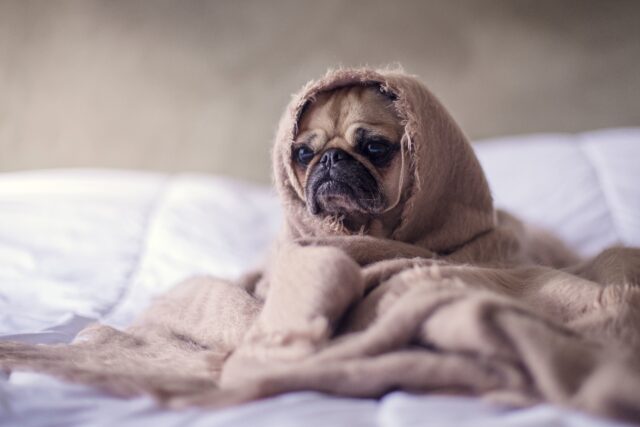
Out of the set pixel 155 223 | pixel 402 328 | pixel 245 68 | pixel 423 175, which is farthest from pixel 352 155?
pixel 245 68

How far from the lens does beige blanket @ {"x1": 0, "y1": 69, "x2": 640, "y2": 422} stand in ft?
2.17

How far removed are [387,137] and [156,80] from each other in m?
1.49

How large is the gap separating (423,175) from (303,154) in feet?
0.89

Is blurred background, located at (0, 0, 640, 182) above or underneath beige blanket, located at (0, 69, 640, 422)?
above

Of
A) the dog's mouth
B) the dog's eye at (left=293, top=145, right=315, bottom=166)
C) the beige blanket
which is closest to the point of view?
the beige blanket

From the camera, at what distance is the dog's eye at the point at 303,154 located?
1.26 metres

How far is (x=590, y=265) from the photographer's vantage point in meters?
1.07

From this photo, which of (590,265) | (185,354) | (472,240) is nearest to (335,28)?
(472,240)

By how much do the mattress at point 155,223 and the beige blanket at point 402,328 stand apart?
5.6 inches

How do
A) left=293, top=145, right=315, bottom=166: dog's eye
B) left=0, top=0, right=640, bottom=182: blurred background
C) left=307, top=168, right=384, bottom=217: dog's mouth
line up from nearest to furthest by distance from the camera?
left=307, top=168, right=384, bottom=217: dog's mouth, left=293, top=145, right=315, bottom=166: dog's eye, left=0, top=0, right=640, bottom=182: blurred background

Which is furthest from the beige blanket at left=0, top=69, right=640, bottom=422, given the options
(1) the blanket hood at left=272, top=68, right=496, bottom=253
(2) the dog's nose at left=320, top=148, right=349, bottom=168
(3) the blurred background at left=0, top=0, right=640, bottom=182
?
(3) the blurred background at left=0, top=0, right=640, bottom=182

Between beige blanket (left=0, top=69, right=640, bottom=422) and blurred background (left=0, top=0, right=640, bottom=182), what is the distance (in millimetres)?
1141

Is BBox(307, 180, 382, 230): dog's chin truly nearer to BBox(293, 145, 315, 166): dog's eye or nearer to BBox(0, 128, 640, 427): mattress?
BBox(293, 145, 315, 166): dog's eye

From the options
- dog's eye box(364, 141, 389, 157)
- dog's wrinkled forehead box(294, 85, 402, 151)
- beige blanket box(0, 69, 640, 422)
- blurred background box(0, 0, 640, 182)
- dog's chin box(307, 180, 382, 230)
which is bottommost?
beige blanket box(0, 69, 640, 422)
